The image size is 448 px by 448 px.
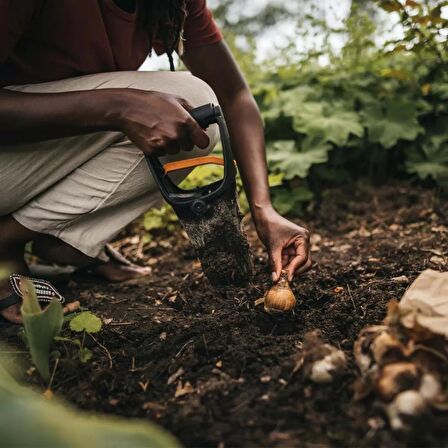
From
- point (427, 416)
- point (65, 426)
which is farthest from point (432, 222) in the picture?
point (65, 426)

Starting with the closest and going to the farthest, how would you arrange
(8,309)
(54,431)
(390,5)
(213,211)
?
(54,431) → (213,211) → (8,309) → (390,5)

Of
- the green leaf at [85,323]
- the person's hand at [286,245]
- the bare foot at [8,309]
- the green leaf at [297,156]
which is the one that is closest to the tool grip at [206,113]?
the person's hand at [286,245]

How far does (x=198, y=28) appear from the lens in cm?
224

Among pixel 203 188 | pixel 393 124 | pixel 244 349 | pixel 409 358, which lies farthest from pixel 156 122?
pixel 393 124

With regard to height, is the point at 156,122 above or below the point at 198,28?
below

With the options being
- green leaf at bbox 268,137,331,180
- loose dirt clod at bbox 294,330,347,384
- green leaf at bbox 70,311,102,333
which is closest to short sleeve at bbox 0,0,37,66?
green leaf at bbox 70,311,102,333

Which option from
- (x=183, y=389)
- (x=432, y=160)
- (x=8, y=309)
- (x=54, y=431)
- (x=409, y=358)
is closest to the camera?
(x=54, y=431)

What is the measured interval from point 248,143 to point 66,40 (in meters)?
0.80

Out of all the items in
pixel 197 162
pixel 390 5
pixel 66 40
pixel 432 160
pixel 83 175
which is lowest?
pixel 432 160

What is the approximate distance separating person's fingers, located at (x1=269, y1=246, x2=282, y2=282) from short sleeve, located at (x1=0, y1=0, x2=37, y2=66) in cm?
107

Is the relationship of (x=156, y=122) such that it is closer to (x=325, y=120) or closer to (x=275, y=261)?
(x=275, y=261)

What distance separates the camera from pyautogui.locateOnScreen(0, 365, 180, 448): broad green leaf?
74 cm

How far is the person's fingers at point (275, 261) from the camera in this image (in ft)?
5.85

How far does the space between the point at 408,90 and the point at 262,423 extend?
285cm
